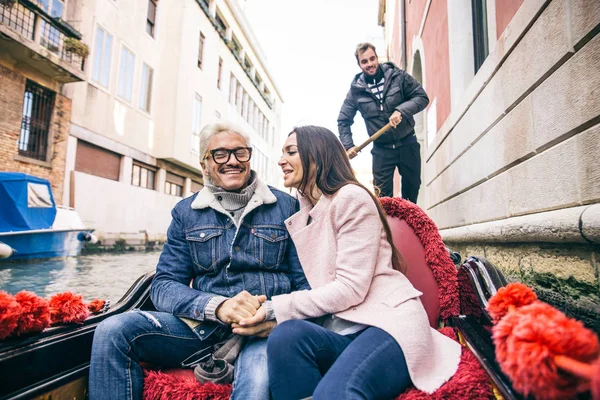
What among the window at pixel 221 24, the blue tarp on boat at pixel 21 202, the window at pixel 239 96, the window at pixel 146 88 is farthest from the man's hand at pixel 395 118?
the window at pixel 239 96

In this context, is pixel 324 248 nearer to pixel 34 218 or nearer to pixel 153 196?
pixel 34 218

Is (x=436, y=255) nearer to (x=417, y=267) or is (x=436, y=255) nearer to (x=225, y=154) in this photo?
(x=417, y=267)

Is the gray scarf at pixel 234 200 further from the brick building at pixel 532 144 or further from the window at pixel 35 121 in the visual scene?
the window at pixel 35 121

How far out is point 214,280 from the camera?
5.66ft

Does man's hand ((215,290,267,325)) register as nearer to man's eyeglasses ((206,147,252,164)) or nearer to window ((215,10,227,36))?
man's eyeglasses ((206,147,252,164))

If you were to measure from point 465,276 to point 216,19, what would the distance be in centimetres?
2065

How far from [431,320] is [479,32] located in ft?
12.1

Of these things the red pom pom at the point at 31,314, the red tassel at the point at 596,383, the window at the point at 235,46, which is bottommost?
the red pom pom at the point at 31,314

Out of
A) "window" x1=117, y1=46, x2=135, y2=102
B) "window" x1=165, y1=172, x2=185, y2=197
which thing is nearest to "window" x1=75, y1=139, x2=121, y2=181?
"window" x1=117, y1=46, x2=135, y2=102

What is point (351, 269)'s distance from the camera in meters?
1.38

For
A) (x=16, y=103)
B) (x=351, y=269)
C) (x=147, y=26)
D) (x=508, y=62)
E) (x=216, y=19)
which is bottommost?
(x=351, y=269)

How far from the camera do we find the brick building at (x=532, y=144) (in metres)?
1.66

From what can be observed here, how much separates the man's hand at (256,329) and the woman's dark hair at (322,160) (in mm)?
585

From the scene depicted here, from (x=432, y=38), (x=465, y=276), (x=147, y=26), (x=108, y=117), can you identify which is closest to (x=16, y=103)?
(x=108, y=117)
